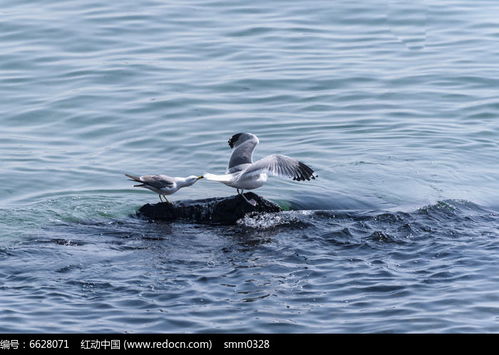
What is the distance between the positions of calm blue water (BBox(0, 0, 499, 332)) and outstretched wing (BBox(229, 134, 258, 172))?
2.87ft

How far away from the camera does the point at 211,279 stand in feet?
31.0

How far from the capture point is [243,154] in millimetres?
12125

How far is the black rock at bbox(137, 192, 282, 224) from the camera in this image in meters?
11.5

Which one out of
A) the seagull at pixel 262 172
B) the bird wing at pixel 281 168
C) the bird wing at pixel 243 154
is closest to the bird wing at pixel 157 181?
the seagull at pixel 262 172

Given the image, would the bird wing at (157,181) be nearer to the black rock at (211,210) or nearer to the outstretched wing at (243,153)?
the black rock at (211,210)

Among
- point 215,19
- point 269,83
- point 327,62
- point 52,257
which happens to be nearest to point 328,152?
point 269,83

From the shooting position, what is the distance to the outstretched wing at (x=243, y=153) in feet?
39.5

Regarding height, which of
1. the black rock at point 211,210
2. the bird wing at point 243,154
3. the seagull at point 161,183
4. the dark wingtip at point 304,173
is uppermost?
the bird wing at point 243,154

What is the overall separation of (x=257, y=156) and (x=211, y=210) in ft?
9.35

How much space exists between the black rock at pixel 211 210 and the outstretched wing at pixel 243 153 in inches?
20.4

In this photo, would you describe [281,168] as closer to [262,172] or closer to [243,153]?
[262,172]

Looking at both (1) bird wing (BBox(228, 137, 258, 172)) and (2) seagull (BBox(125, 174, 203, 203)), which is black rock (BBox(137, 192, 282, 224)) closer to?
(2) seagull (BBox(125, 174, 203, 203))

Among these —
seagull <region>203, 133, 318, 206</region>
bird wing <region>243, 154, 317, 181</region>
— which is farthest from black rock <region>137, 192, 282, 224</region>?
bird wing <region>243, 154, 317, 181</region>

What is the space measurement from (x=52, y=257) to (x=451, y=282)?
4.10 m
